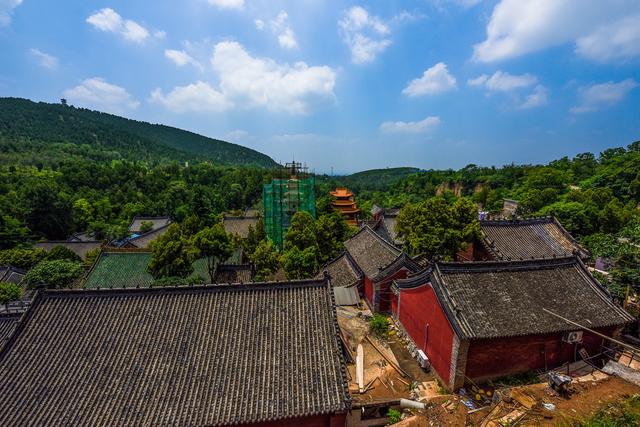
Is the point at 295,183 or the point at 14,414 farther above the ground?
the point at 295,183

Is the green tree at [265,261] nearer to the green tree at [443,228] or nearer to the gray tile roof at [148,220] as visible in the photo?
the green tree at [443,228]

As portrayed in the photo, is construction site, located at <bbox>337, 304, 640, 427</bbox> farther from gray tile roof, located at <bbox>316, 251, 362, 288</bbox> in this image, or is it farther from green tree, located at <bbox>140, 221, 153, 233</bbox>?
green tree, located at <bbox>140, 221, 153, 233</bbox>

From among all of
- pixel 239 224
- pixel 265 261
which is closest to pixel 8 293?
pixel 265 261

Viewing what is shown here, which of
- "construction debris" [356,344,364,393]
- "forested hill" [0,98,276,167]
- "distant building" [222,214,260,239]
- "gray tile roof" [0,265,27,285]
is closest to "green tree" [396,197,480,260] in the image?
"construction debris" [356,344,364,393]

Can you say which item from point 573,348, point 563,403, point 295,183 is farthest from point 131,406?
point 295,183

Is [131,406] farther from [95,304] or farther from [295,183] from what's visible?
[295,183]

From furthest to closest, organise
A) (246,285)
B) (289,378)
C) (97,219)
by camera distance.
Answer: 1. (97,219)
2. (246,285)
3. (289,378)

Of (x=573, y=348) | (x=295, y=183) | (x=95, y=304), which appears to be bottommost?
(x=573, y=348)

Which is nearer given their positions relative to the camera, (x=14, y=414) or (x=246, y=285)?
(x=14, y=414)
